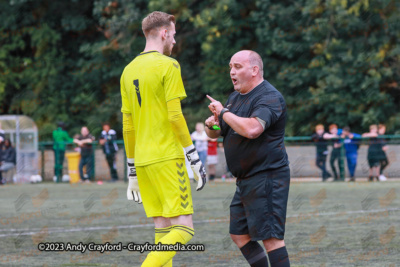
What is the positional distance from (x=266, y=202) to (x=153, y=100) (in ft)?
3.68

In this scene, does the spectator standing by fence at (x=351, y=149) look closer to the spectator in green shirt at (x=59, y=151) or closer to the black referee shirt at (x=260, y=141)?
the spectator in green shirt at (x=59, y=151)

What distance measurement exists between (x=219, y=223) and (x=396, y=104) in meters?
21.5

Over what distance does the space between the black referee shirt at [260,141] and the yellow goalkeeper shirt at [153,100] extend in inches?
17.3

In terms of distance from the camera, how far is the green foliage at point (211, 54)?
30.1 m

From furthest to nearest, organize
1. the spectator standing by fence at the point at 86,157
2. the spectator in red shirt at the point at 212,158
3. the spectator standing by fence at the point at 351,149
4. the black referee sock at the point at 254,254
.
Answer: the spectator standing by fence at the point at 86,157 → the spectator in red shirt at the point at 212,158 → the spectator standing by fence at the point at 351,149 → the black referee sock at the point at 254,254

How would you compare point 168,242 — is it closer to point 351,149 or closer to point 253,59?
point 253,59

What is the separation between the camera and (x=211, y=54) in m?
33.6

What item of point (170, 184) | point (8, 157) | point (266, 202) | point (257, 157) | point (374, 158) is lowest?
point (8, 157)

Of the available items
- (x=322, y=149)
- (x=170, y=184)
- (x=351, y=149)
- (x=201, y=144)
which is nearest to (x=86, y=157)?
(x=201, y=144)

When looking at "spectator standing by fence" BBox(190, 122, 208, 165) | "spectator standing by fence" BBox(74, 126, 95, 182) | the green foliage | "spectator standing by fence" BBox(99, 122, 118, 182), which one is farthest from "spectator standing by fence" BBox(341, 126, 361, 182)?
"spectator standing by fence" BBox(74, 126, 95, 182)

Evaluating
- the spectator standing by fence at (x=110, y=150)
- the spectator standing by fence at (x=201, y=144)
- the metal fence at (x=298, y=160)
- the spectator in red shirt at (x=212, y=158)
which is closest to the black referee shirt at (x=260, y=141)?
the metal fence at (x=298, y=160)

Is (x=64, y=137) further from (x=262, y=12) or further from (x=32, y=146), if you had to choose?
(x=262, y=12)

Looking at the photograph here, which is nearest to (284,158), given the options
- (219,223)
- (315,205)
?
(219,223)

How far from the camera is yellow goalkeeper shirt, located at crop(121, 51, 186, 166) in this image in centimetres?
551
